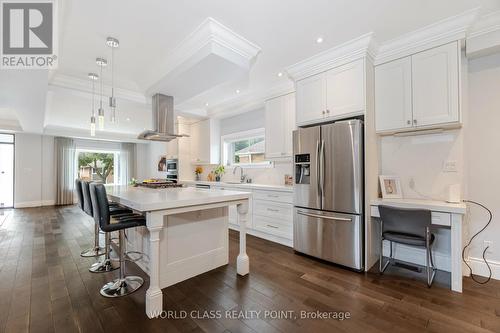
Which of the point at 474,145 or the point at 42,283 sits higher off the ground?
the point at 474,145

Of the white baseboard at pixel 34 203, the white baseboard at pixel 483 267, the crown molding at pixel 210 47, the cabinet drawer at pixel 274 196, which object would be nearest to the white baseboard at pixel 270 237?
the cabinet drawer at pixel 274 196

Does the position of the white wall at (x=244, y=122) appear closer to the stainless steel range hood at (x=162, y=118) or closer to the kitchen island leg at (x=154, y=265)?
the stainless steel range hood at (x=162, y=118)

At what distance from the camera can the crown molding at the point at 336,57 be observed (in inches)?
101

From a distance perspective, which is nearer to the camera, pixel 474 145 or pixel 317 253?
pixel 474 145

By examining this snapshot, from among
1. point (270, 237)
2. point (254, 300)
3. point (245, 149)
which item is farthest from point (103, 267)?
point (245, 149)

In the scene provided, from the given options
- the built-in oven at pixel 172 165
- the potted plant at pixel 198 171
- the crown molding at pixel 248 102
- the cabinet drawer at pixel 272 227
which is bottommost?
the cabinet drawer at pixel 272 227

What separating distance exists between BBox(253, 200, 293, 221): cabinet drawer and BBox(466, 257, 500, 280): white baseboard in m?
2.12

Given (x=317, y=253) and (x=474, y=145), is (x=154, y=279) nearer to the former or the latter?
(x=317, y=253)

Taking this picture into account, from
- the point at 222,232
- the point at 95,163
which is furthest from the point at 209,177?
the point at 95,163

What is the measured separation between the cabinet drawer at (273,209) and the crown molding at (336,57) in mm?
1944

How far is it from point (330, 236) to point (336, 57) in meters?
2.24

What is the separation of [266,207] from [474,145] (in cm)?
275

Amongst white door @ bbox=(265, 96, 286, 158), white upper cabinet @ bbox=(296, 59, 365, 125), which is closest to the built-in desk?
white upper cabinet @ bbox=(296, 59, 365, 125)

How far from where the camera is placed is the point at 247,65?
2828mm
